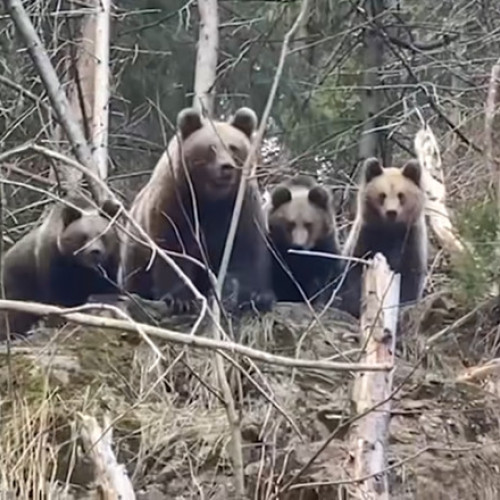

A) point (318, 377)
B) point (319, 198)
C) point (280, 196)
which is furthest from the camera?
point (280, 196)

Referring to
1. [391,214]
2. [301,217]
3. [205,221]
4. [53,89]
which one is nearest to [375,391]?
[205,221]

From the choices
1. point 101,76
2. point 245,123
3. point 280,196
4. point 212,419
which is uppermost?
point 101,76

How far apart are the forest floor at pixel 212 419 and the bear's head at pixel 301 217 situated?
111 cm

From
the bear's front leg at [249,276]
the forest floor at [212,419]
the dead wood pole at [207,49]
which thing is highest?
the dead wood pole at [207,49]

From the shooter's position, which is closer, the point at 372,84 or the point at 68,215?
the point at 68,215

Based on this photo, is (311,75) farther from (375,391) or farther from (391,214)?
(375,391)

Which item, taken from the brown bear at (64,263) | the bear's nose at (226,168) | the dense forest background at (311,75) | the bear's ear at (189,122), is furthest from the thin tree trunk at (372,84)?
the brown bear at (64,263)

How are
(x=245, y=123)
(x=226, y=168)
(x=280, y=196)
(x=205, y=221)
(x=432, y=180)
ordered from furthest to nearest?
1. (x=280, y=196)
2. (x=245, y=123)
3. (x=432, y=180)
4. (x=205, y=221)
5. (x=226, y=168)

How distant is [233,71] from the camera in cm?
1148

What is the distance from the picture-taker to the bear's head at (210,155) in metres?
7.17

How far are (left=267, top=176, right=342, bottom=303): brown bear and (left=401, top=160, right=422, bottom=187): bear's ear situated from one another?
508 millimetres

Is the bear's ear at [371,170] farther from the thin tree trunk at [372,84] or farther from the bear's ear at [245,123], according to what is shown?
the thin tree trunk at [372,84]

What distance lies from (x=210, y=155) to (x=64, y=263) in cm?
114

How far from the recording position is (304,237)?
784cm
